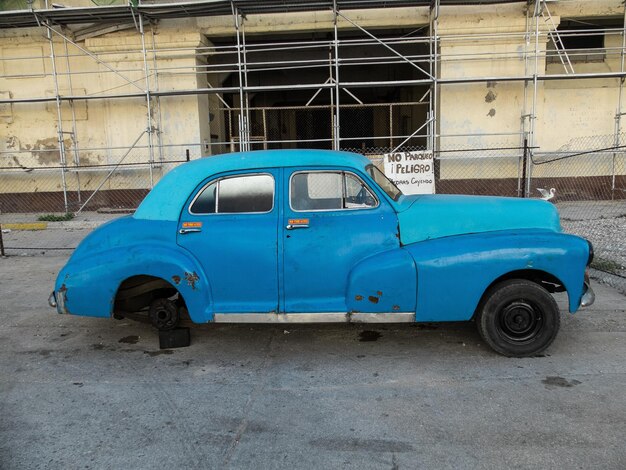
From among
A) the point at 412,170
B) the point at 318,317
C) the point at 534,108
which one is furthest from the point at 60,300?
the point at 534,108

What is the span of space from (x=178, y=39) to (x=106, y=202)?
498 centimetres

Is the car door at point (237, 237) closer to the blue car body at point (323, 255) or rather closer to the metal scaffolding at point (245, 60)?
the blue car body at point (323, 255)

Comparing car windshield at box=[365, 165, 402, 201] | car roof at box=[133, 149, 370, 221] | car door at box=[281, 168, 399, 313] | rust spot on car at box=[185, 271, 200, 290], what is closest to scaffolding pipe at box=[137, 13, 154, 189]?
car roof at box=[133, 149, 370, 221]

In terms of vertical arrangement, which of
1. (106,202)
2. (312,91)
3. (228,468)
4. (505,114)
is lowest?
(228,468)

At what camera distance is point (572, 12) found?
1336 cm

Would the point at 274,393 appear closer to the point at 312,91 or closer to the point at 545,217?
the point at 545,217

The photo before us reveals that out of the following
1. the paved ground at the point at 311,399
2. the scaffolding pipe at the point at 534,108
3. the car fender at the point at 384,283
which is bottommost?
the paved ground at the point at 311,399

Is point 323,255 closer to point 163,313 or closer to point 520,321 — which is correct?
point 163,313

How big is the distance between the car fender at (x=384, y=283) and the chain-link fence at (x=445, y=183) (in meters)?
8.79

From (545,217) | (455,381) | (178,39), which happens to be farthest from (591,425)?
(178,39)

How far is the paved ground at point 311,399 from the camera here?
3207 millimetres

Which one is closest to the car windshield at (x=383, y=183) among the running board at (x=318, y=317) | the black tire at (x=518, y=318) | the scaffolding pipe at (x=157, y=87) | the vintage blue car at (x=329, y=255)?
the vintage blue car at (x=329, y=255)

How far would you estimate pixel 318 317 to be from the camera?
183 inches

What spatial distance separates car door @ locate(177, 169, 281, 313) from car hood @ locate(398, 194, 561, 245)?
1.22m
